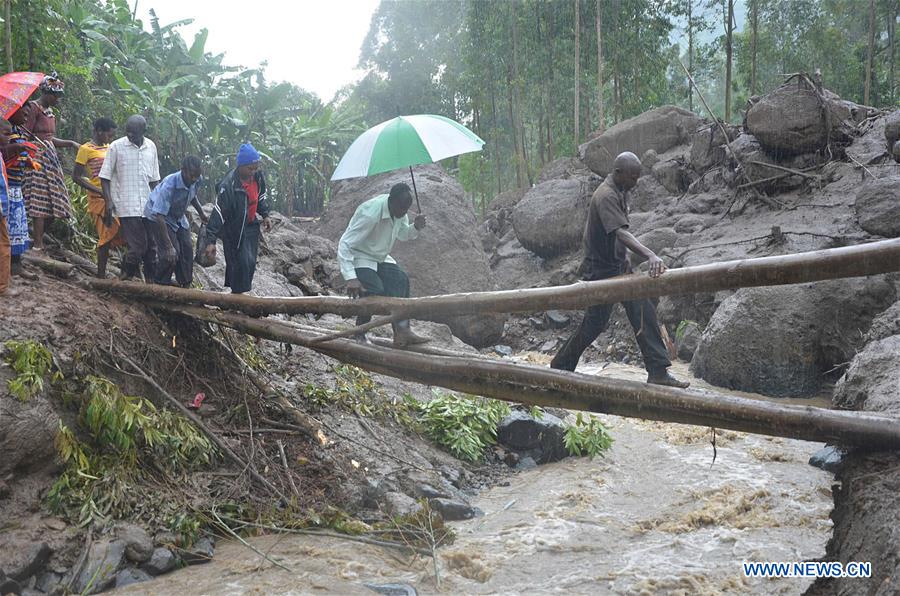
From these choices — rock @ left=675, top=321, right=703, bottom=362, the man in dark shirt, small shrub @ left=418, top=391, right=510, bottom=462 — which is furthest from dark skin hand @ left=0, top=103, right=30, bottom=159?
rock @ left=675, top=321, right=703, bottom=362

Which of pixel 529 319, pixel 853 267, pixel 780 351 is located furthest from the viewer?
pixel 529 319

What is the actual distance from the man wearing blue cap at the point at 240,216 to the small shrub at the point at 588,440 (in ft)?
10.5

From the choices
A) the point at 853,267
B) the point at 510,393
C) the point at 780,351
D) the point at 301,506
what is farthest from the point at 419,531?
the point at 780,351

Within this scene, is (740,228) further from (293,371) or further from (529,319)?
(293,371)

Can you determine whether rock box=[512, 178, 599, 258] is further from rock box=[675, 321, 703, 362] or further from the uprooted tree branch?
the uprooted tree branch

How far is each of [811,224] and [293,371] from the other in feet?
27.3

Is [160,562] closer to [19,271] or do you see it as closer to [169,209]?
[19,271]

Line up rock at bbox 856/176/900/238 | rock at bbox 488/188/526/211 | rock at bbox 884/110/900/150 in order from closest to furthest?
rock at bbox 856/176/900/238, rock at bbox 884/110/900/150, rock at bbox 488/188/526/211

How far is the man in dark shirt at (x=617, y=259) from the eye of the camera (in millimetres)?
5176

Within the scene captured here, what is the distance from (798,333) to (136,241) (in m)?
7.45

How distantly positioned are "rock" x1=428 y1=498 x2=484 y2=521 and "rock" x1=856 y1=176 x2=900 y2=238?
703 centimetres

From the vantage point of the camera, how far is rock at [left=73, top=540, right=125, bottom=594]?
3.86 m

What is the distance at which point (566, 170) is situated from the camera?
18625 millimetres

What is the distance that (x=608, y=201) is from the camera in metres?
5.27
